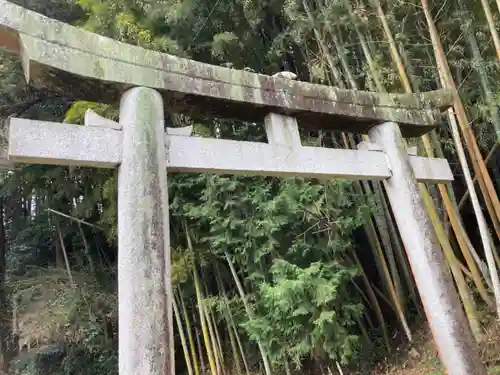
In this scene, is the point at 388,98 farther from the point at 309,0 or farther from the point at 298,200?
the point at 309,0

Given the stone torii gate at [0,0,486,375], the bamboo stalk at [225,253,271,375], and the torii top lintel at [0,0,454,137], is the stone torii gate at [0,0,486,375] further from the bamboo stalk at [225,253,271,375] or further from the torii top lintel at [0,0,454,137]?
the bamboo stalk at [225,253,271,375]

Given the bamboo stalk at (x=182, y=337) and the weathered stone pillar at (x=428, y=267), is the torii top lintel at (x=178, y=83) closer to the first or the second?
the weathered stone pillar at (x=428, y=267)

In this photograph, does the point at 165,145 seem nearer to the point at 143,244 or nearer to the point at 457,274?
the point at 143,244

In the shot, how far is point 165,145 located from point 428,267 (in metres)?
2.12

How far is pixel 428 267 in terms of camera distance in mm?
3264

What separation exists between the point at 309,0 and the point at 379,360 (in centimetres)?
515

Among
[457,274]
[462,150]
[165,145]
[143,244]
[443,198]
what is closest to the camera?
[143,244]

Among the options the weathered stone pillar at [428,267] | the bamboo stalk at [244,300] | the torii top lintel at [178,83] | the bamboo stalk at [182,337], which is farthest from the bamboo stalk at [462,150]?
the bamboo stalk at [182,337]

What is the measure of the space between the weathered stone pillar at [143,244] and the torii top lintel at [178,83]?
0.16m

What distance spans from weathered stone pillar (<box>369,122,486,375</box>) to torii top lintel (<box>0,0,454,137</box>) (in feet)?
1.04

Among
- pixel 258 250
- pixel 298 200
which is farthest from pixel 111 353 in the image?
pixel 298 200

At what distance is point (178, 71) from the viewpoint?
109 inches

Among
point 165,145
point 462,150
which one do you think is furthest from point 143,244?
point 462,150

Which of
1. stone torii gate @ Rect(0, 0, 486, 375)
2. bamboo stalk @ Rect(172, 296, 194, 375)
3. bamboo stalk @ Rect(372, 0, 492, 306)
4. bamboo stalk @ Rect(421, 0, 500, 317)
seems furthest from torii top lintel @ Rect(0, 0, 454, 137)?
bamboo stalk @ Rect(172, 296, 194, 375)
